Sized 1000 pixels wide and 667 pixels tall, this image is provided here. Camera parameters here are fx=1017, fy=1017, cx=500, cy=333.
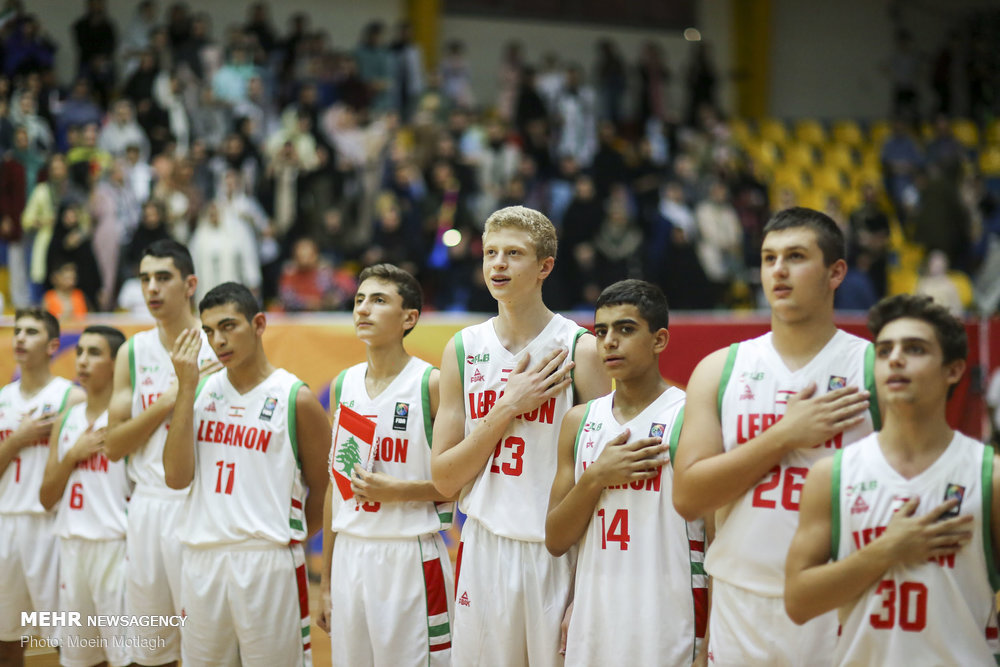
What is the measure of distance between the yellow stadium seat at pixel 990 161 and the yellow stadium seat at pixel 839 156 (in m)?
2.51

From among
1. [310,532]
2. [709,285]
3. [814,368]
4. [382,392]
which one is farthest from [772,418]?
[709,285]

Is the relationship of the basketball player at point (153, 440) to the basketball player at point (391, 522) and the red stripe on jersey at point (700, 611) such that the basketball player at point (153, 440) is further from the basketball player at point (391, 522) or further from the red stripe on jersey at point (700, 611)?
the red stripe on jersey at point (700, 611)

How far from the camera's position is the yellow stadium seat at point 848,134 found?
2270 centimetres

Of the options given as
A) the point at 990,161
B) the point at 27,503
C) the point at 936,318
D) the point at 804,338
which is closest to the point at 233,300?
the point at 27,503

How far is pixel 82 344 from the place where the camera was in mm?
6133

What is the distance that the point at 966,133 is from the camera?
22391mm

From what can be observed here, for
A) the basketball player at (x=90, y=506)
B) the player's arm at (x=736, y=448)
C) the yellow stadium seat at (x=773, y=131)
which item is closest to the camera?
the player's arm at (x=736, y=448)

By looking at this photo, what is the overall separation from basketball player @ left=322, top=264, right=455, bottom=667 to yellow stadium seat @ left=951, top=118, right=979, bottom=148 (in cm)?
2008

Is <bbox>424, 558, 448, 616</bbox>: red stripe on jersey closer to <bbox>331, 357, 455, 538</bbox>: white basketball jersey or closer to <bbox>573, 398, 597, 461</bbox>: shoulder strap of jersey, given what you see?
<bbox>331, 357, 455, 538</bbox>: white basketball jersey

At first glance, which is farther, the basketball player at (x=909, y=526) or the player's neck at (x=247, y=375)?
the player's neck at (x=247, y=375)

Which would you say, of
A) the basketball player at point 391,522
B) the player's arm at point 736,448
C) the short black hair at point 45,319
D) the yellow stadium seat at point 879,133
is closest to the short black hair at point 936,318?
the player's arm at point 736,448

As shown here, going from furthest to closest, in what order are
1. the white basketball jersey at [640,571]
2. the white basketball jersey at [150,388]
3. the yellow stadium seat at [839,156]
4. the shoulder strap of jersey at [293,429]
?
the yellow stadium seat at [839,156], the white basketball jersey at [150,388], the shoulder strap of jersey at [293,429], the white basketball jersey at [640,571]

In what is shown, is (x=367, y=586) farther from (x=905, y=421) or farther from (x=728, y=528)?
(x=905, y=421)

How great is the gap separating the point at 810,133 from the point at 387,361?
19.9 m
